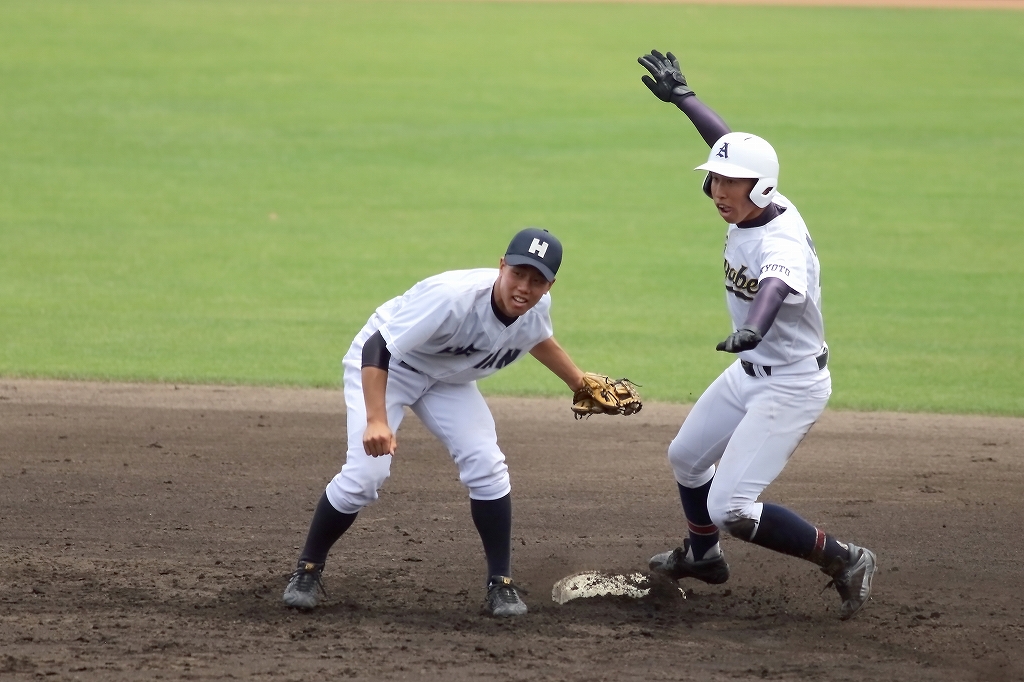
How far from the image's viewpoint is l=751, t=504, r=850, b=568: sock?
201 inches

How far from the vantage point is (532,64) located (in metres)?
25.2

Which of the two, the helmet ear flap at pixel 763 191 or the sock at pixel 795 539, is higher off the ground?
the helmet ear flap at pixel 763 191

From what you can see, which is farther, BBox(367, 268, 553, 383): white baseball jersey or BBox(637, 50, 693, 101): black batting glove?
BBox(637, 50, 693, 101): black batting glove

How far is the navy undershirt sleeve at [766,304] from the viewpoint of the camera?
450 cm

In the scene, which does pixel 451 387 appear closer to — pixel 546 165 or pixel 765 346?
pixel 765 346

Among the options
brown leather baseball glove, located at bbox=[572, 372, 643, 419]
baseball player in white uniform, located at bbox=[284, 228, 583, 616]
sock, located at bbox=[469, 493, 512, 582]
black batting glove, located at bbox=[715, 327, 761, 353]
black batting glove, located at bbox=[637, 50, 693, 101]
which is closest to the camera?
black batting glove, located at bbox=[715, 327, 761, 353]

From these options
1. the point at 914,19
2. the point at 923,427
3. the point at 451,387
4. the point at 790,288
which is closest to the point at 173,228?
the point at 923,427

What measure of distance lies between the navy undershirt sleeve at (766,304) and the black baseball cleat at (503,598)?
1.54 meters

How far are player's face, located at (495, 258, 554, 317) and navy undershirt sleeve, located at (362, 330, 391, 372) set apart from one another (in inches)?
19.7

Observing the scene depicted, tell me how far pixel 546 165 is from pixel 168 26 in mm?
11622

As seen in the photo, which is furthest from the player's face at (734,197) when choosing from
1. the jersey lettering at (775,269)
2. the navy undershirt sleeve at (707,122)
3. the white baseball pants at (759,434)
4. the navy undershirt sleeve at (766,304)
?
the white baseball pants at (759,434)

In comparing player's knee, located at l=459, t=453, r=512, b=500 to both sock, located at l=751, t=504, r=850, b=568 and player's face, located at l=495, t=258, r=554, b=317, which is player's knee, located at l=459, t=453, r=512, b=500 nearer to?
player's face, located at l=495, t=258, r=554, b=317

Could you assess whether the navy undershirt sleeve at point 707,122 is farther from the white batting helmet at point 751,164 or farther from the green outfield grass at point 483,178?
the green outfield grass at point 483,178

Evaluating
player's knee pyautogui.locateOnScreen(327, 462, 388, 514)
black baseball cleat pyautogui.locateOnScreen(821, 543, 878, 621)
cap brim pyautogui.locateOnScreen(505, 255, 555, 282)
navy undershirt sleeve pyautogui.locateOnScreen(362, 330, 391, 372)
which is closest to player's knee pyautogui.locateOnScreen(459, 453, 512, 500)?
player's knee pyautogui.locateOnScreen(327, 462, 388, 514)
